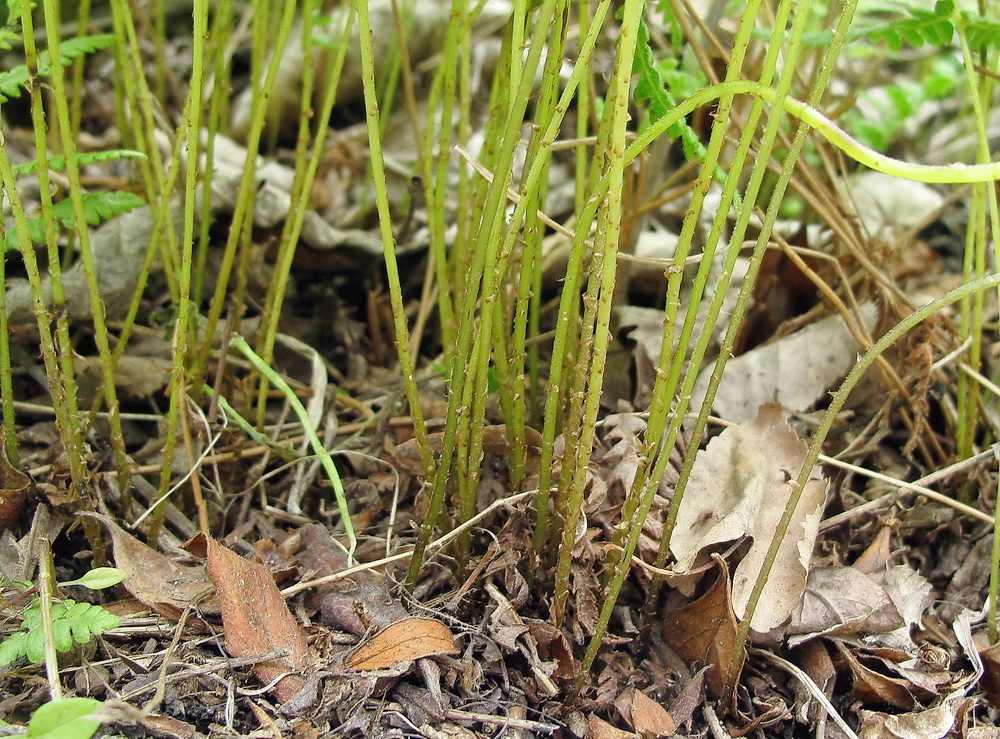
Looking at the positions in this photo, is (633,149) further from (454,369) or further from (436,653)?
(436,653)

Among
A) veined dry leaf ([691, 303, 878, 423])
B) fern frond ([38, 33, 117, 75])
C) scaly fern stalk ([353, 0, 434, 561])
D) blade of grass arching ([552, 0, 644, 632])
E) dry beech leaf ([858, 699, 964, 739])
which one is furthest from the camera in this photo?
veined dry leaf ([691, 303, 878, 423])

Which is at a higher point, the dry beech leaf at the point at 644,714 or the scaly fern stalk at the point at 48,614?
the scaly fern stalk at the point at 48,614

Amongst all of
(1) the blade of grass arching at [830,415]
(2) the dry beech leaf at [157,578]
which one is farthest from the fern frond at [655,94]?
(2) the dry beech leaf at [157,578]

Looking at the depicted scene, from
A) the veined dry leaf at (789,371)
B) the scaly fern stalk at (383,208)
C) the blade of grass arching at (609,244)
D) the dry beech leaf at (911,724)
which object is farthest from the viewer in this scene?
the veined dry leaf at (789,371)

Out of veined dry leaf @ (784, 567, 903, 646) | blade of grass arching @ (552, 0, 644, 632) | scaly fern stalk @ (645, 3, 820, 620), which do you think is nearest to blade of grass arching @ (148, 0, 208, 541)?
blade of grass arching @ (552, 0, 644, 632)

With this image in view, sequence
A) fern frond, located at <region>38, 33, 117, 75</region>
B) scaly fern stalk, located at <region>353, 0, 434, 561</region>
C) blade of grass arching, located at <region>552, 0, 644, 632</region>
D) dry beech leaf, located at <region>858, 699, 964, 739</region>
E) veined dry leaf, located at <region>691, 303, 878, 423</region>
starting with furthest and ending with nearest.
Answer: veined dry leaf, located at <region>691, 303, 878, 423</region> < fern frond, located at <region>38, 33, 117, 75</region> < dry beech leaf, located at <region>858, 699, 964, 739</region> < scaly fern stalk, located at <region>353, 0, 434, 561</region> < blade of grass arching, located at <region>552, 0, 644, 632</region>

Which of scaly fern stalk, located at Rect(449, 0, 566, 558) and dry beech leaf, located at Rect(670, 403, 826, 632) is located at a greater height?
scaly fern stalk, located at Rect(449, 0, 566, 558)

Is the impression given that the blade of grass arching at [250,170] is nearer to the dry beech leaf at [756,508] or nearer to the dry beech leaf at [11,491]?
the dry beech leaf at [11,491]

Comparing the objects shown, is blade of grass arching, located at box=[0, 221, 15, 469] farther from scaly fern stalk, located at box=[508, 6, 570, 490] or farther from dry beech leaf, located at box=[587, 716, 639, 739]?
dry beech leaf, located at box=[587, 716, 639, 739]

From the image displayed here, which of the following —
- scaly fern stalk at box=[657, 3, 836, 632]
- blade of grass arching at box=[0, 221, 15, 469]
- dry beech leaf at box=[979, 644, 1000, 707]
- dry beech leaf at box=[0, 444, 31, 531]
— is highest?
scaly fern stalk at box=[657, 3, 836, 632]
